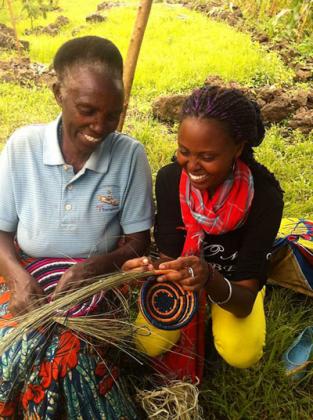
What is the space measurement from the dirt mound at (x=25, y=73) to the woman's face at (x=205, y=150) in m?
4.36

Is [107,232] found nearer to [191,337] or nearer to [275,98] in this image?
[191,337]

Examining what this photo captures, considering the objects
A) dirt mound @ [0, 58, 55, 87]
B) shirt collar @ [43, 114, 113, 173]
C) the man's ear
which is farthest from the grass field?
the man's ear

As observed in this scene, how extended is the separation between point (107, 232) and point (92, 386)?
0.58 m

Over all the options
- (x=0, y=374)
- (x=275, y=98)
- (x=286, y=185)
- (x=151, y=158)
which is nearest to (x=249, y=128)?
(x=0, y=374)

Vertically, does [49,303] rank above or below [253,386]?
above

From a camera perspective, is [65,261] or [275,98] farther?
[275,98]

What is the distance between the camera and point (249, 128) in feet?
5.16

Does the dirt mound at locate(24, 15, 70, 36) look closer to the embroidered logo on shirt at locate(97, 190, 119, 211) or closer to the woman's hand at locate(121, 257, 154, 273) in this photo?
the embroidered logo on shirt at locate(97, 190, 119, 211)

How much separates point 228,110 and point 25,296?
0.96 m

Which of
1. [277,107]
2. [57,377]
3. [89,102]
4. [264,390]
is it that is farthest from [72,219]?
[277,107]

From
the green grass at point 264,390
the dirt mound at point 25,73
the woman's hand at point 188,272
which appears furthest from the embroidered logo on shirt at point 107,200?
the dirt mound at point 25,73

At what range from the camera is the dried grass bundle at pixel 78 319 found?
1.54 m

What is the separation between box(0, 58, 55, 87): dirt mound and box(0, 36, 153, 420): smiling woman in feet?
13.3

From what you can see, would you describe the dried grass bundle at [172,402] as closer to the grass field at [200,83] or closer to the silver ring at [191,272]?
the grass field at [200,83]
